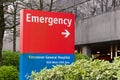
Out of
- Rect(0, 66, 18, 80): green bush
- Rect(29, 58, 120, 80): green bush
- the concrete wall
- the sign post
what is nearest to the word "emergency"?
the sign post

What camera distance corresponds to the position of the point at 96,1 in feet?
97.6

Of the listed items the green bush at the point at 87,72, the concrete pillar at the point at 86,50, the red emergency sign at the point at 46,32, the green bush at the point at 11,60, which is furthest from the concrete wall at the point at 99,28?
the green bush at the point at 87,72

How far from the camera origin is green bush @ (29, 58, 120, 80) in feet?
16.8

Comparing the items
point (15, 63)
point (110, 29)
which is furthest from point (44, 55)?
point (110, 29)

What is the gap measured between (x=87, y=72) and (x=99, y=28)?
22.7 meters

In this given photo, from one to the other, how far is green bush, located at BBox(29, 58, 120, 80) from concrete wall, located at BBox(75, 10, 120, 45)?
1956 cm

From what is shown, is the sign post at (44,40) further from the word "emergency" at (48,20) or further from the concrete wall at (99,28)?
the concrete wall at (99,28)

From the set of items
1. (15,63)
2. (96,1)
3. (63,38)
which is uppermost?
(96,1)

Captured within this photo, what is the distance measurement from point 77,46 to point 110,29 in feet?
25.3

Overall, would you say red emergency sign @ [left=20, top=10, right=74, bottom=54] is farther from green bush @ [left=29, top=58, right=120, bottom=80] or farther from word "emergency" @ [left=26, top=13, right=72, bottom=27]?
green bush @ [left=29, top=58, right=120, bottom=80]

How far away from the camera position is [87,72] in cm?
542

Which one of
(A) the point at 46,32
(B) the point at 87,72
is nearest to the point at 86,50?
(A) the point at 46,32

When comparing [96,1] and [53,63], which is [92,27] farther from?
[53,63]

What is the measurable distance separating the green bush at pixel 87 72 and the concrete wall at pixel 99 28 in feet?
64.2
